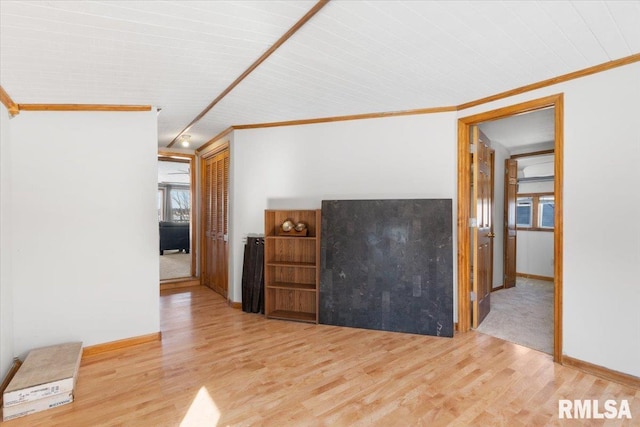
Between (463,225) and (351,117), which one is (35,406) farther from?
(463,225)

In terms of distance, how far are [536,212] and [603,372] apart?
4.70 meters

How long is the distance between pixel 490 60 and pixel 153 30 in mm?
2330

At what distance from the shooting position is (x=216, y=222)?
4980 mm

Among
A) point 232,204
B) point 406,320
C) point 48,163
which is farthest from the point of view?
point 232,204

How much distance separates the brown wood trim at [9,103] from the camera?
7.72 feet

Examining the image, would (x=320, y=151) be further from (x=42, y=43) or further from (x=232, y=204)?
(x=42, y=43)

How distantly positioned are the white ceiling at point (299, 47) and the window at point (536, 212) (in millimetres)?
4477

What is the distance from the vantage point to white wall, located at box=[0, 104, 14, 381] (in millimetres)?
2309

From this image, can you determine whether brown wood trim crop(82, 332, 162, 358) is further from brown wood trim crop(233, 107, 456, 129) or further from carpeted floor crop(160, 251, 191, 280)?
carpeted floor crop(160, 251, 191, 280)

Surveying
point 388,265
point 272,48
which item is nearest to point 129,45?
point 272,48

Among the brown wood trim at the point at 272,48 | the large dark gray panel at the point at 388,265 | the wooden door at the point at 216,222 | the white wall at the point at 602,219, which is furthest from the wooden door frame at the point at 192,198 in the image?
the white wall at the point at 602,219

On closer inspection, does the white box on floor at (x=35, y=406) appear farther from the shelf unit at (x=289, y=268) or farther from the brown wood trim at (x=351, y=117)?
the brown wood trim at (x=351, y=117)

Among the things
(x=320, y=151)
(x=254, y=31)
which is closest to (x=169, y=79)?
(x=254, y=31)

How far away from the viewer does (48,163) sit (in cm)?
268
